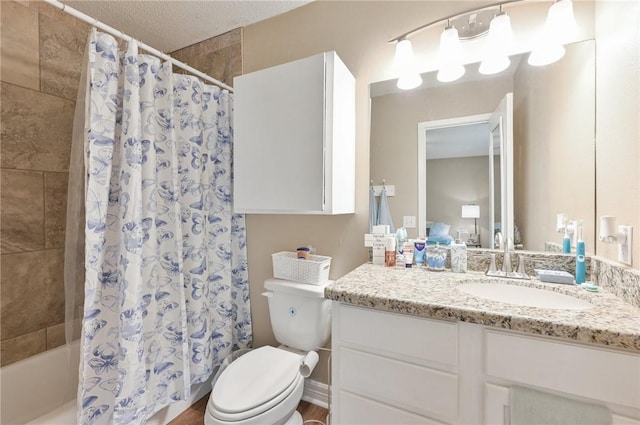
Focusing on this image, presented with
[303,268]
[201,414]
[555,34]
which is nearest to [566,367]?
[303,268]

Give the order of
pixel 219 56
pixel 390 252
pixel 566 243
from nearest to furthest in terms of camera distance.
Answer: pixel 566 243 < pixel 390 252 < pixel 219 56

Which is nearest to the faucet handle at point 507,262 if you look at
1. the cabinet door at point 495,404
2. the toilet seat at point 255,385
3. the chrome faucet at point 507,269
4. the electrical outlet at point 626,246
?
the chrome faucet at point 507,269

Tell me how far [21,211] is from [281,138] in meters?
1.47

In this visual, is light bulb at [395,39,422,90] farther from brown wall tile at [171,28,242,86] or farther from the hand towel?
the hand towel

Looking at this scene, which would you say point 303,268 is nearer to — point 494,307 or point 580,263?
point 494,307

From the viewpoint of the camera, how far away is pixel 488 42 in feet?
4.05

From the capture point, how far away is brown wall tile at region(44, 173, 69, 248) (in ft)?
5.22

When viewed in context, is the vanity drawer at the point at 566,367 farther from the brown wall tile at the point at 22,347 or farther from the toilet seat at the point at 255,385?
the brown wall tile at the point at 22,347

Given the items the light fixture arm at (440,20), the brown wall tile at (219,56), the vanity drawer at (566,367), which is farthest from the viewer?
the brown wall tile at (219,56)

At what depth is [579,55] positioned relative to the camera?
1.13 metres

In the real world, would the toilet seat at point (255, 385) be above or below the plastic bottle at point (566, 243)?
below

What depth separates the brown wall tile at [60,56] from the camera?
1578 millimetres

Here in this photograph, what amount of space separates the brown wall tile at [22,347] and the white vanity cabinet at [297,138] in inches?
53.0

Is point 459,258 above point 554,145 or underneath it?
underneath
